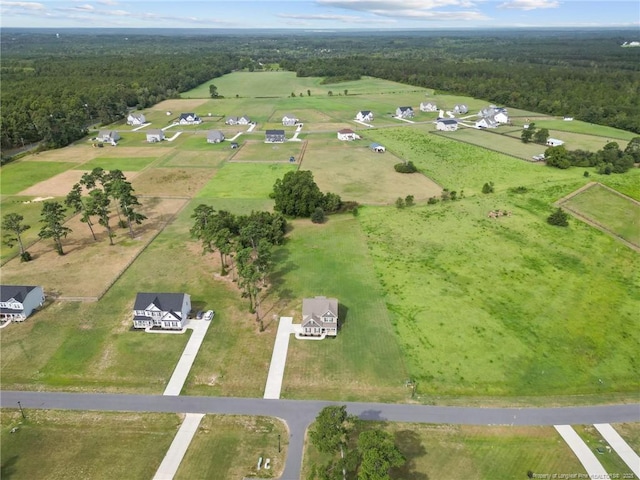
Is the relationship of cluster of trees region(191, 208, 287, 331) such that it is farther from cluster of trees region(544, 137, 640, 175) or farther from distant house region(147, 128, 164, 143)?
distant house region(147, 128, 164, 143)

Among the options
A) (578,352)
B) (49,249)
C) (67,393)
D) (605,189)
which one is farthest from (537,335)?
(49,249)

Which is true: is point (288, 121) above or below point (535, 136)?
below

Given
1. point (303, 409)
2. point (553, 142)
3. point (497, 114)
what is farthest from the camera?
point (497, 114)

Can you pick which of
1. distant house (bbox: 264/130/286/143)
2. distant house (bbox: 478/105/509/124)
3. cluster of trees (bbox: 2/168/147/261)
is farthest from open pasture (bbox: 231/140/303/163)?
distant house (bbox: 478/105/509/124)

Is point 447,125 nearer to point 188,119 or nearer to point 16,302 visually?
A: point 188,119

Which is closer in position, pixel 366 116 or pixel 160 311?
pixel 160 311

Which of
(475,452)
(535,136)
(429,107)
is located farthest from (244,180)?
(429,107)

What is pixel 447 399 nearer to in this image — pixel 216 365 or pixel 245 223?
pixel 216 365

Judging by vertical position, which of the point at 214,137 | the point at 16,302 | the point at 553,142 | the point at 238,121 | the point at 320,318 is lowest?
the point at 16,302
